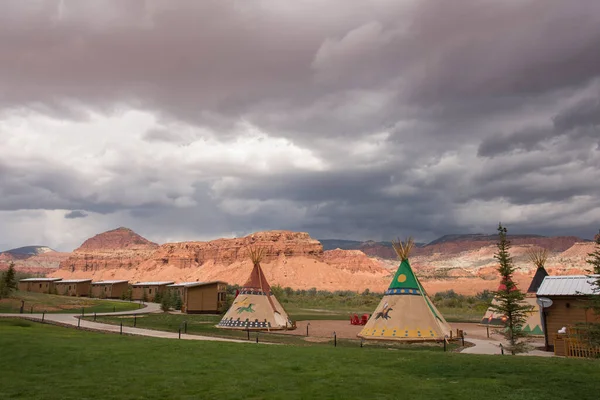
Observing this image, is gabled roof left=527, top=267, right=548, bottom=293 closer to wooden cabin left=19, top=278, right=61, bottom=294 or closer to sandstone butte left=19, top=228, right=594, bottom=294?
wooden cabin left=19, top=278, right=61, bottom=294

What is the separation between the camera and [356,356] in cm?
1616

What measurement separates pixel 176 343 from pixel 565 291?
18.0 meters

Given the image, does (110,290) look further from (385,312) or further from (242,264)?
(242,264)

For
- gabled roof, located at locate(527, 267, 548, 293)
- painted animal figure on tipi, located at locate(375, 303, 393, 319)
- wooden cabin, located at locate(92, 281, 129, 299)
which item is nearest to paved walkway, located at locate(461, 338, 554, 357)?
painted animal figure on tipi, located at locate(375, 303, 393, 319)

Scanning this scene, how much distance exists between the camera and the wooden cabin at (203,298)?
47781 millimetres

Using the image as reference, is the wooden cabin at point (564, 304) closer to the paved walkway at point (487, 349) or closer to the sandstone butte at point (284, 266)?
the paved walkway at point (487, 349)

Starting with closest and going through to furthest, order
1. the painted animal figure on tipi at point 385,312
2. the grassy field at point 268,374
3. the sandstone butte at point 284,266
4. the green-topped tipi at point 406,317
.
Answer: the grassy field at point 268,374 < the green-topped tipi at point 406,317 < the painted animal figure on tipi at point 385,312 < the sandstone butte at point 284,266

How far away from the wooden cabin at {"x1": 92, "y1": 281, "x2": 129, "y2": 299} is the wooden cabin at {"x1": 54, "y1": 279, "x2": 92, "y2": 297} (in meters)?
1.10

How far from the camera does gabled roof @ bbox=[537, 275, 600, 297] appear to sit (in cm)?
2036

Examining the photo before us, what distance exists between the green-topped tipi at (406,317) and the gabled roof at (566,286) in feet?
19.2

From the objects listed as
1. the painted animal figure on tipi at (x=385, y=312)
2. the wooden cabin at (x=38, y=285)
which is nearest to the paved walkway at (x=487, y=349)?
the painted animal figure on tipi at (x=385, y=312)

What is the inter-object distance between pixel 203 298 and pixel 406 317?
96.5 ft

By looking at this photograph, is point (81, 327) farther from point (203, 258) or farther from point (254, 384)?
point (203, 258)

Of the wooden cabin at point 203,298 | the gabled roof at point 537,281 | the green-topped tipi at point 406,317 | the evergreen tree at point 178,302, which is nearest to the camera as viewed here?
the green-topped tipi at point 406,317
